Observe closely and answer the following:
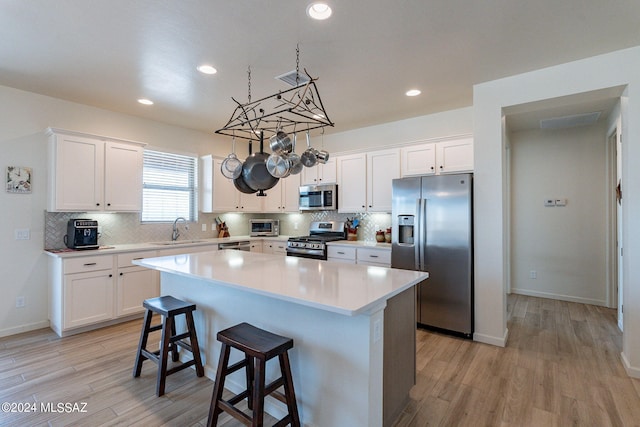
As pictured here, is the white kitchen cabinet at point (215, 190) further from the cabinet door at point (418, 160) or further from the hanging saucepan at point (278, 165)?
the hanging saucepan at point (278, 165)

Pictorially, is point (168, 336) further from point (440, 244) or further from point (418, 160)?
point (418, 160)

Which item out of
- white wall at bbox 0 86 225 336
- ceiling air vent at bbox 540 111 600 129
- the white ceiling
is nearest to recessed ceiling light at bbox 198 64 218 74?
the white ceiling

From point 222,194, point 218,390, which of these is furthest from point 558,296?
point 222,194

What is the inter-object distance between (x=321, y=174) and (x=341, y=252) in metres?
1.42

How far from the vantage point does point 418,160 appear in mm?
4129

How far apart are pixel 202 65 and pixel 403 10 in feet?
6.00

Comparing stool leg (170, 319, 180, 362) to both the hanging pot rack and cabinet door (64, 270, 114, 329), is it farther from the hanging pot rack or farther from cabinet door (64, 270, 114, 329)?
the hanging pot rack

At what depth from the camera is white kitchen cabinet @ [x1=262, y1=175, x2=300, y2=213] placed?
5508 mm

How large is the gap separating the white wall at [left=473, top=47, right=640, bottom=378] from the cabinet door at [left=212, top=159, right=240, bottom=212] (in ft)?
12.4

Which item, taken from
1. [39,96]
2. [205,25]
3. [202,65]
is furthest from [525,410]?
[39,96]

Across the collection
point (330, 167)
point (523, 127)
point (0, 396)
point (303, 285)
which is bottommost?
point (0, 396)

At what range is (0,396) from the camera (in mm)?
2297

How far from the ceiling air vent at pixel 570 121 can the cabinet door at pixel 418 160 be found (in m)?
1.79

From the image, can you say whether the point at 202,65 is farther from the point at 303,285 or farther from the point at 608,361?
the point at 608,361
